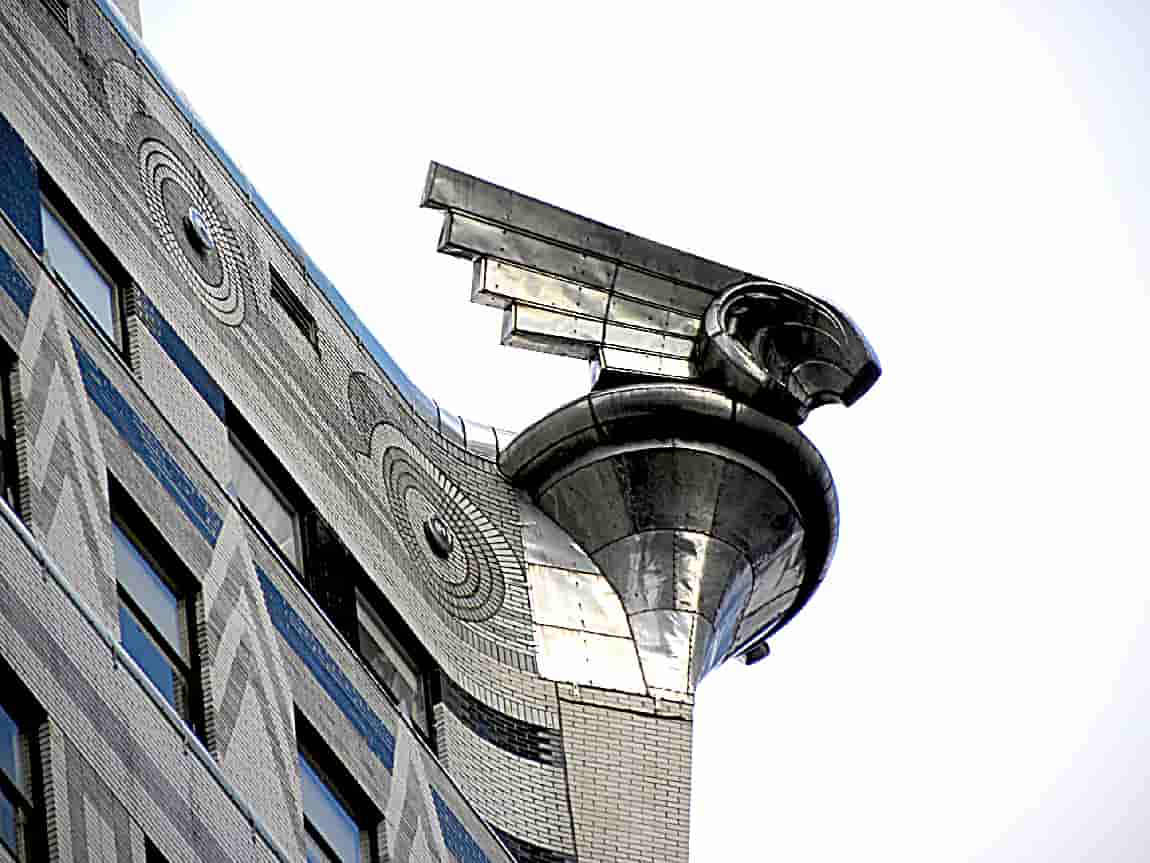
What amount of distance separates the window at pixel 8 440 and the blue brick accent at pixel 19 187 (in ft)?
4.46

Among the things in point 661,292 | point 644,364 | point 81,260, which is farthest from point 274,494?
point 661,292

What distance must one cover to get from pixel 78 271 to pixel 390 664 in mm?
3981

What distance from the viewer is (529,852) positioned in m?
20.7

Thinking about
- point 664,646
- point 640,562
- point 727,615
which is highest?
point 640,562

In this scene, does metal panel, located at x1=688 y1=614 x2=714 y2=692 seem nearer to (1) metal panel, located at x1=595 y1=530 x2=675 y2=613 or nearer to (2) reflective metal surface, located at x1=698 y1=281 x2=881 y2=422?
(1) metal panel, located at x1=595 y1=530 x2=675 y2=613

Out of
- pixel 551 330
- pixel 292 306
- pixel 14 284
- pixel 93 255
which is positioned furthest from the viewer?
pixel 551 330

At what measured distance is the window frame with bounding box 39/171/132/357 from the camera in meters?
17.7

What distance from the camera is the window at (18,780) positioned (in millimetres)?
13367

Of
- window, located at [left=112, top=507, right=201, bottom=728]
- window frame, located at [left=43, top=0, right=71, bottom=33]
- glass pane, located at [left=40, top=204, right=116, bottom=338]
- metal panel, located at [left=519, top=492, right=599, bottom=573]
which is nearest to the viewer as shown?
window, located at [left=112, top=507, right=201, bottom=728]

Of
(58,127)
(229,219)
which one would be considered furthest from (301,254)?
(58,127)

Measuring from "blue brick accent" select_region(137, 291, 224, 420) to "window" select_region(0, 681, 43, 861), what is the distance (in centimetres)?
494

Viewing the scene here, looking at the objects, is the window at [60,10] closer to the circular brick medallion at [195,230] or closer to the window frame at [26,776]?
the circular brick medallion at [195,230]

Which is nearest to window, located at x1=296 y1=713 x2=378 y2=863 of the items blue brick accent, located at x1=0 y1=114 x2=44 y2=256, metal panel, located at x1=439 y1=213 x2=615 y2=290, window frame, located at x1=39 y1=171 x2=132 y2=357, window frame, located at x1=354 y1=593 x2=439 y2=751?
window frame, located at x1=354 y1=593 x2=439 y2=751

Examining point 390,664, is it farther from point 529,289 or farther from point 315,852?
point 529,289
